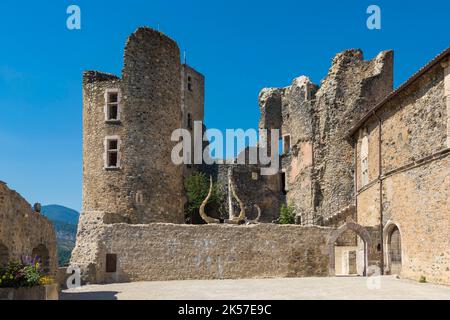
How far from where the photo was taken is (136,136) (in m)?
27.1

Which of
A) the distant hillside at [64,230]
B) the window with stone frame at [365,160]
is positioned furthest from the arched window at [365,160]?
the distant hillside at [64,230]

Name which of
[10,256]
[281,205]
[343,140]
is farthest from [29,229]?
[281,205]

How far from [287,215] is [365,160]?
8572 mm

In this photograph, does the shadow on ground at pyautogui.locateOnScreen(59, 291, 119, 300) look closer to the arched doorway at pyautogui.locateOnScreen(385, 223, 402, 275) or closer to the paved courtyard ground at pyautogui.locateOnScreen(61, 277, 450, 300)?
the paved courtyard ground at pyautogui.locateOnScreen(61, 277, 450, 300)

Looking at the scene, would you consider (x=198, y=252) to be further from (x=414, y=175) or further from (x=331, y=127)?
(x=331, y=127)

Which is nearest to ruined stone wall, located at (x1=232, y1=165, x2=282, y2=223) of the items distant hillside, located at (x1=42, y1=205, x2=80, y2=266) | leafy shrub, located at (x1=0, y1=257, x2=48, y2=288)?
distant hillside, located at (x1=42, y1=205, x2=80, y2=266)

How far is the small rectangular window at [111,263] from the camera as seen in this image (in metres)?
22.0

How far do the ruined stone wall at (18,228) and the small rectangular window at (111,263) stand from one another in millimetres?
4535

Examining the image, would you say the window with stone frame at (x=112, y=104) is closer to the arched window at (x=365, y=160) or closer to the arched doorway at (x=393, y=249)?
the arched window at (x=365, y=160)

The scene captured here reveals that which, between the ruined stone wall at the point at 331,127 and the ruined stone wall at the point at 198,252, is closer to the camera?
the ruined stone wall at the point at 198,252

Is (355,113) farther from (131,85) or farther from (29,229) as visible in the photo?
(29,229)

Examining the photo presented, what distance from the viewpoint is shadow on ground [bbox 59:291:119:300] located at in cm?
1524

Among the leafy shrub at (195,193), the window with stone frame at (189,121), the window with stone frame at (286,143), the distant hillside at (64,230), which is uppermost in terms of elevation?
the window with stone frame at (189,121)
